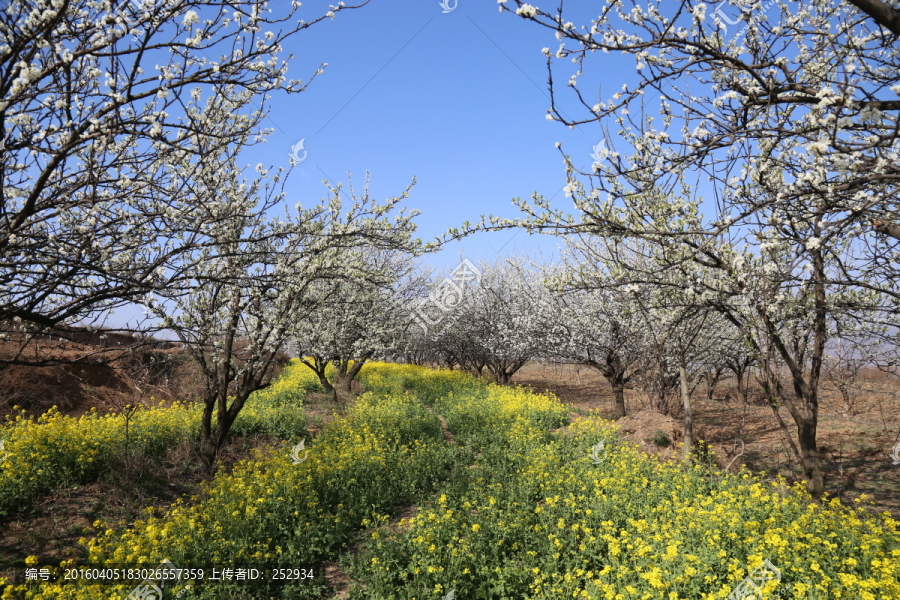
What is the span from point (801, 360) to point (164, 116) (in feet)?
26.4

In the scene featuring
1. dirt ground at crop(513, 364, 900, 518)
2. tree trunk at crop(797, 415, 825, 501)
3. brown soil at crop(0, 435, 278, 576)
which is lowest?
brown soil at crop(0, 435, 278, 576)

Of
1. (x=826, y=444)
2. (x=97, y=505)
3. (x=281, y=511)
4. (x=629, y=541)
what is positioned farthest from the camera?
(x=826, y=444)

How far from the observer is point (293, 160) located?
768 cm

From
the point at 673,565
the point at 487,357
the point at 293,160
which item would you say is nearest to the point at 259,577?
the point at 673,565

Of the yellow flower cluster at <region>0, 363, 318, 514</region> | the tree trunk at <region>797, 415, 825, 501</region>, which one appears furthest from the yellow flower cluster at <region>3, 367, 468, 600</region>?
the tree trunk at <region>797, 415, 825, 501</region>

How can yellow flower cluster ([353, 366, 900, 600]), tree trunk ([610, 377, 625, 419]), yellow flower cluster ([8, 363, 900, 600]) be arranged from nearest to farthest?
yellow flower cluster ([353, 366, 900, 600])
yellow flower cluster ([8, 363, 900, 600])
tree trunk ([610, 377, 625, 419])

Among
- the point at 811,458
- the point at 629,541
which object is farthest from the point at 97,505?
the point at 811,458

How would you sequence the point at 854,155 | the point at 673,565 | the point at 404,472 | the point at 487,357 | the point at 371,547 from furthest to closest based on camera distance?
1. the point at 487,357
2. the point at 404,472
3. the point at 371,547
4. the point at 673,565
5. the point at 854,155

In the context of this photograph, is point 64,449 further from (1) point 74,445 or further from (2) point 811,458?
(2) point 811,458

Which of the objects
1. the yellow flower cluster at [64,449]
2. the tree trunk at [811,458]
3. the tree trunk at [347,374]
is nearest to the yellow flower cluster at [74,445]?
the yellow flower cluster at [64,449]

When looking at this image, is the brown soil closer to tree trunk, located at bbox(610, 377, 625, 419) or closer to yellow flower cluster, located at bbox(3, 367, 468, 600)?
yellow flower cluster, located at bbox(3, 367, 468, 600)

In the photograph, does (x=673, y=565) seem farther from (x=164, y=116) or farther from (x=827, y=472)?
(x=827, y=472)

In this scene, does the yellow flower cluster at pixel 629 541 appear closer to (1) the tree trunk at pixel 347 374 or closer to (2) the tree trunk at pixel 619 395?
(2) the tree trunk at pixel 619 395

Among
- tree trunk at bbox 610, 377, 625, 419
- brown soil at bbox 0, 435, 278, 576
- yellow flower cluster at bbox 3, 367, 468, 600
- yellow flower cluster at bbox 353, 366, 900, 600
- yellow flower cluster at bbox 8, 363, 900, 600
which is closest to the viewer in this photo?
yellow flower cluster at bbox 353, 366, 900, 600
